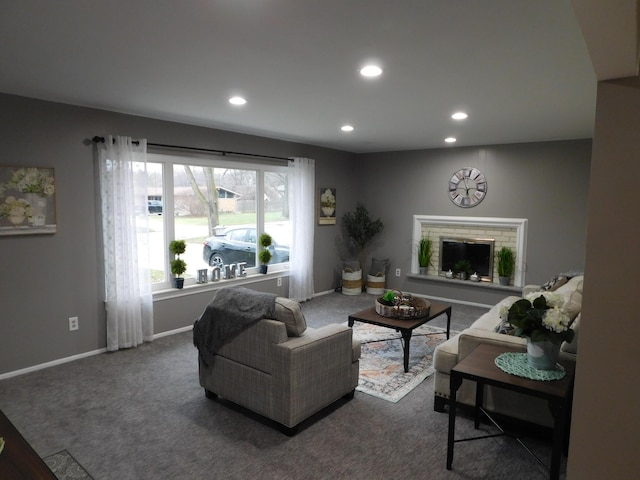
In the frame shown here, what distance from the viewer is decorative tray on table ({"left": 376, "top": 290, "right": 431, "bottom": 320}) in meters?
3.83

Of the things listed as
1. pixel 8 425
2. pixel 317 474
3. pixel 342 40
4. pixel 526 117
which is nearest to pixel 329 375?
pixel 317 474

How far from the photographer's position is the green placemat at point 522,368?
2.20 m

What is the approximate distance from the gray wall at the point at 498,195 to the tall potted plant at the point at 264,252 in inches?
86.2

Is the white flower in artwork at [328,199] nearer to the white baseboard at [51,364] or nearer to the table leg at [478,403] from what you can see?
the white baseboard at [51,364]

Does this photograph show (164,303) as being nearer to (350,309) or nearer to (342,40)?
(350,309)

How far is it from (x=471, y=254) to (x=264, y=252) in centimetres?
316

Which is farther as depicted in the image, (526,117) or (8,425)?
(526,117)

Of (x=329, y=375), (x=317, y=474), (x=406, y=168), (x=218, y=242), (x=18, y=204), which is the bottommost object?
(x=317, y=474)

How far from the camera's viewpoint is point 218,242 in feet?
17.7

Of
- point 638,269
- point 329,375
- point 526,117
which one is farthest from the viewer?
point 526,117

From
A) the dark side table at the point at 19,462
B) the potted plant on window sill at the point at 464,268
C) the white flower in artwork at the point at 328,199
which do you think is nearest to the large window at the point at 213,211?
the white flower in artwork at the point at 328,199

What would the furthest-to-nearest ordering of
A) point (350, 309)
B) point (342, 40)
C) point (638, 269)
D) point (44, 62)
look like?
point (350, 309), point (44, 62), point (342, 40), point (638, 269)

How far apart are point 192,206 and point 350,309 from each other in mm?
2586

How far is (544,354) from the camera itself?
7.45 feet
